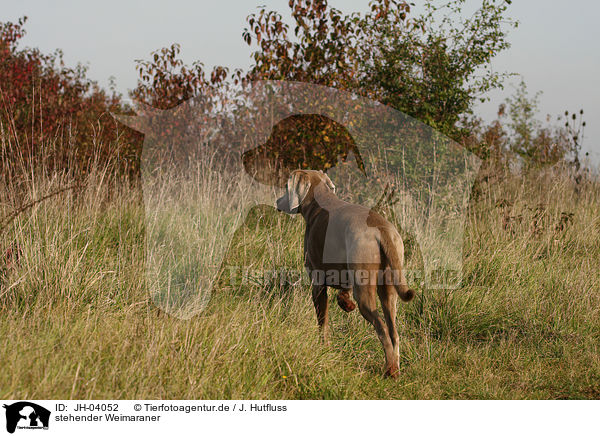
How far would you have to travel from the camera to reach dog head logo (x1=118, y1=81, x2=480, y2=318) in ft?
18.4

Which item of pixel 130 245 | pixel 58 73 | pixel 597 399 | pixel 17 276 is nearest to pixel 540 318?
pixel 597 399

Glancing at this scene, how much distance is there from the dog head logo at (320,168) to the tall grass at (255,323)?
126 millimetres

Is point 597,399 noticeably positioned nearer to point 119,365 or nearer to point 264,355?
point 264,355

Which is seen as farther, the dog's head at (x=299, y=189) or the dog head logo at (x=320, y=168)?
the dog head logo at (x=320, y=168)

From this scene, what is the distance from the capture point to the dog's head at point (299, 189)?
3949mm

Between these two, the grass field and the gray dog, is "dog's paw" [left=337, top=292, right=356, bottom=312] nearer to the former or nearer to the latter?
the gray dog

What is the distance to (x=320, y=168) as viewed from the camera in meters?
6.39

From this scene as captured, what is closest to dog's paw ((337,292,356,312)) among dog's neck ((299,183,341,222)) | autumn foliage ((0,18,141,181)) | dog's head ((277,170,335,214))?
dog's neck ((299,183,341,222))

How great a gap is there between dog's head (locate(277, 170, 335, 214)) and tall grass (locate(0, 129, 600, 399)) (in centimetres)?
76

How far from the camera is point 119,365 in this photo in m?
2.88
